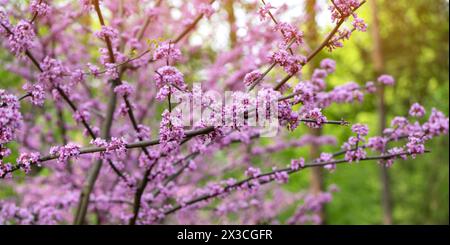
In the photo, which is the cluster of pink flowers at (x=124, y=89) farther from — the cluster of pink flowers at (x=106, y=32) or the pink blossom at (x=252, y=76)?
the pink blossom at (x=252, y=76)

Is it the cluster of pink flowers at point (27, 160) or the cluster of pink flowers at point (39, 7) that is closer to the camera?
the cluster of pink flowers at point (27, 160)

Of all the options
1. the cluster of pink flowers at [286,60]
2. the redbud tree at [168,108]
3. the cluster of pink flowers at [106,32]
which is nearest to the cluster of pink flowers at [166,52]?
the redbud tree at [168,108]

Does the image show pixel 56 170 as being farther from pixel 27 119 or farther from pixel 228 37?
pixel 228 37

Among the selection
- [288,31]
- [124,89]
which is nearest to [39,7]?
[124,89]

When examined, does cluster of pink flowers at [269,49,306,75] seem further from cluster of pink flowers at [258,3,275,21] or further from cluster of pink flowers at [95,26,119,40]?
cluster of pink flowers at [95,26,119,40]

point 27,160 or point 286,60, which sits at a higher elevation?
point 286,60

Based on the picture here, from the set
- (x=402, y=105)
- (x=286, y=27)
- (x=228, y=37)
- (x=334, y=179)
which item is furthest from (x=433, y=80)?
(x=286, y=27)

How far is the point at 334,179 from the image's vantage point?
2194cm

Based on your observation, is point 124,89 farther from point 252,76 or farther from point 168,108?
point 252,76

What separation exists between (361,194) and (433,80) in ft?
20.4

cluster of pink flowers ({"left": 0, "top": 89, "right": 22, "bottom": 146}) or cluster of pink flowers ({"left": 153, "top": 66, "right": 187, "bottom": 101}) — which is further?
cluster of pink flowers ({"left": 0, "top": 89, "right": 22, "bottom": 146})

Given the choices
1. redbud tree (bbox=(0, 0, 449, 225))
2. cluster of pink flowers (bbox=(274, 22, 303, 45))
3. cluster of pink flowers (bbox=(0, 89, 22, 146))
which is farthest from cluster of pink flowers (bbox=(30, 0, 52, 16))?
cluster of pink flowers (bbox=(274, 22, 303, 45))

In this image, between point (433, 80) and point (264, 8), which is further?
point (433, 80)

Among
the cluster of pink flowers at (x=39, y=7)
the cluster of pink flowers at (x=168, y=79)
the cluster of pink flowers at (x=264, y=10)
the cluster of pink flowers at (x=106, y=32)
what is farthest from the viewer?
the cluster of pink flowers at (x=106, y=32)
